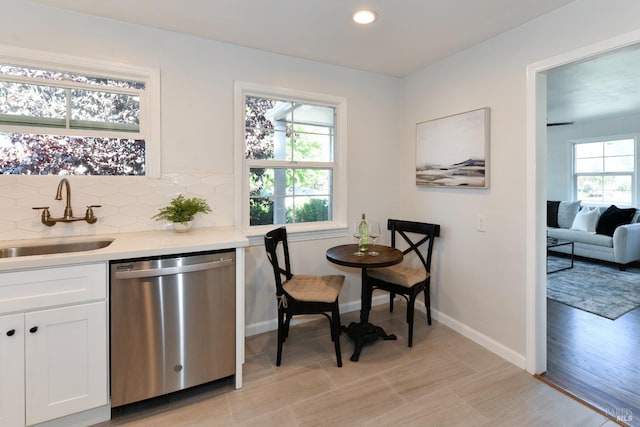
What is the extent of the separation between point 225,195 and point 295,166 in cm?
71

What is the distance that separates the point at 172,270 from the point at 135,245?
267mm

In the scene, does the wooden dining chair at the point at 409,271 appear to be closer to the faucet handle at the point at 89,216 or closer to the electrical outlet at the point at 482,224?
the electrical outlet at the point at 482,224

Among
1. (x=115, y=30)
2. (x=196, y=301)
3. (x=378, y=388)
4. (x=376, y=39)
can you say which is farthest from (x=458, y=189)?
(x=115, y=30)

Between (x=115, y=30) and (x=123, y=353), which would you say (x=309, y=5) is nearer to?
(x=115, y=30)

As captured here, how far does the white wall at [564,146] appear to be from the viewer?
19.0 feet

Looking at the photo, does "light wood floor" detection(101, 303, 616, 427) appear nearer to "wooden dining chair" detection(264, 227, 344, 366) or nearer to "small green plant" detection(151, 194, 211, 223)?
"wooden dining chair" detection(264, 227, 344, 366)

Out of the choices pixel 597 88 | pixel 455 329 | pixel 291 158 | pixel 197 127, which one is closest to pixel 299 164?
pixel 291 158

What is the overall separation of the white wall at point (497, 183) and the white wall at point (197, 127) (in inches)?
23.4

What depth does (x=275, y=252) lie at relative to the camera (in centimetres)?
236

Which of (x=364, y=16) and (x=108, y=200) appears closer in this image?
(x=364, y=16)

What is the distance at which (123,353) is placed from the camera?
1755 mm

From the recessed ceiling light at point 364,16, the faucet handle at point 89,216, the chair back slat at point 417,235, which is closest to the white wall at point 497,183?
the chair back slat at point 417,235

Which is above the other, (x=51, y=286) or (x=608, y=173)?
(x=608, y=173)

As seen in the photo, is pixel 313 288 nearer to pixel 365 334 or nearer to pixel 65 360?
pixel 365 334
